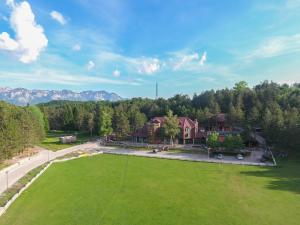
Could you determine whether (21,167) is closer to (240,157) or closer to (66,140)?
(66,140)

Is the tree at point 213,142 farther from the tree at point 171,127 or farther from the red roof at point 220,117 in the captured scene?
the red roof at point 220,117

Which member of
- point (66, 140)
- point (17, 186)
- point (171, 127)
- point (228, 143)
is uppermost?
point (171, 127)

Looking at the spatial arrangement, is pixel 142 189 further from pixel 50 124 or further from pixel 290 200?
pixel 50 124

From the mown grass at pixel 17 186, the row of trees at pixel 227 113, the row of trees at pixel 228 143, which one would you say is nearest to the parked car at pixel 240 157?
the row of trees at pixel 228 143

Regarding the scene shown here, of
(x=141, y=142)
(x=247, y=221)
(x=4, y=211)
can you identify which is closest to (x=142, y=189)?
(x=247, y=221)

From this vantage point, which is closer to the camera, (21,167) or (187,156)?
(21,167)

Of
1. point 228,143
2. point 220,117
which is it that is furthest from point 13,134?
point 220,117

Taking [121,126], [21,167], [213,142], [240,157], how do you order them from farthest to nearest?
[121,126]
[213,142]
[240,157]
[21,167]
